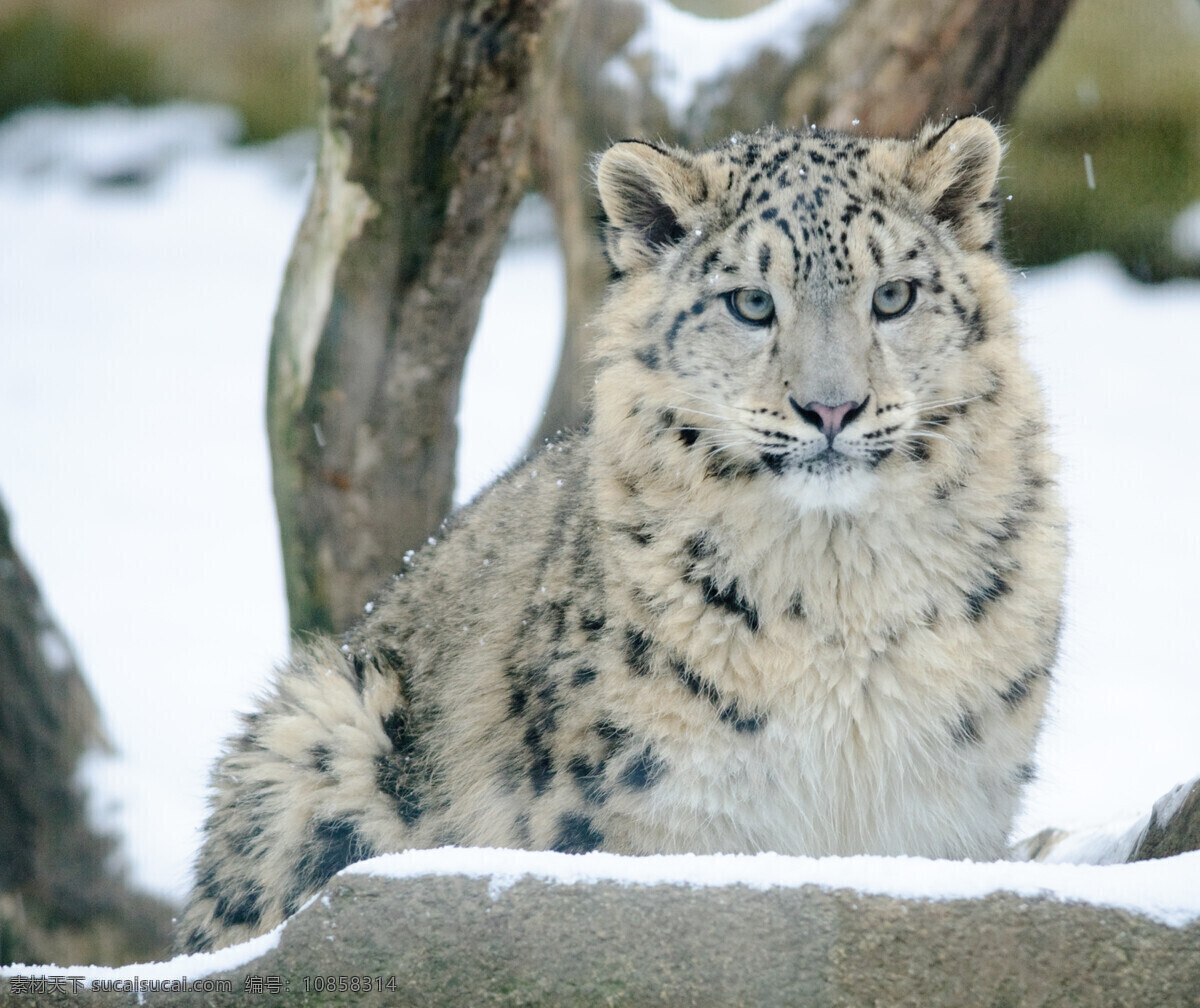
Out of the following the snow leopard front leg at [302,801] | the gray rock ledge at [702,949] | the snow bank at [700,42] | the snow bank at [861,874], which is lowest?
the snow leopard front leg at [302,801]

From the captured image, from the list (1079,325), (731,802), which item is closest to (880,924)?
(731,802)

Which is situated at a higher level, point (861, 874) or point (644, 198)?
point (644, 198)

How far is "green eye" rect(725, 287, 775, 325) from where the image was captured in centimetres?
312

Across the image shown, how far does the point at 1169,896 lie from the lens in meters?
2.22

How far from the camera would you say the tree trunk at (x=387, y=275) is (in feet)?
14.8

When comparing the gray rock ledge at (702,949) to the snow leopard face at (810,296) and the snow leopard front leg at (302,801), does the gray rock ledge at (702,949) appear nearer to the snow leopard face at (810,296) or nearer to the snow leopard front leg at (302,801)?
the snow leopard face at (810,296)

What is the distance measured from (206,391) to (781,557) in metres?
9.98

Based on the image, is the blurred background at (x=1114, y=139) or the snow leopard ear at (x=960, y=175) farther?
the blurred background at (x=1114, y=139)

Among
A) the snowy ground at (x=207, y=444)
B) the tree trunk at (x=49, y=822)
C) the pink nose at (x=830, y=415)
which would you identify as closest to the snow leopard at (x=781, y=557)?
the pink nose at (x=830, y=415)

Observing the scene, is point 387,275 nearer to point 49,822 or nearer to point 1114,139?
point 49,822

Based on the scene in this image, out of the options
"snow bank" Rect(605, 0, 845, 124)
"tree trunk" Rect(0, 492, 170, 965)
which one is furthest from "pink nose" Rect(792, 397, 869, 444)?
"tree trunk" Rect(0, 492, 170, 965)

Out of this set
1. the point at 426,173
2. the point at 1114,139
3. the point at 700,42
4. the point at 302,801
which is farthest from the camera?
the point at 1114,139

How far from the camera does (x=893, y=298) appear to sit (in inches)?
123

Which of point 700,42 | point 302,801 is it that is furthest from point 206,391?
point 302,801
